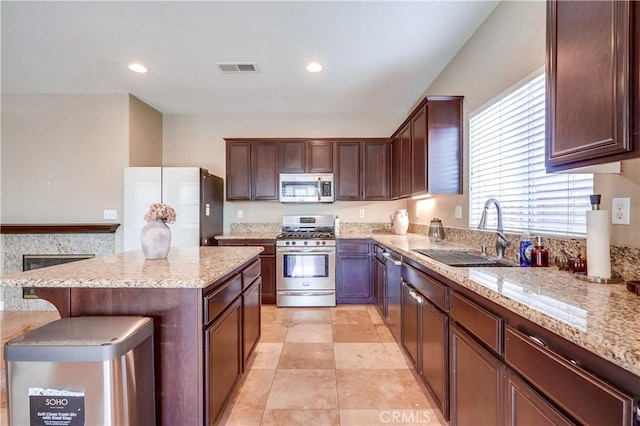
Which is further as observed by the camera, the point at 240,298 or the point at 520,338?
the point at 240,298

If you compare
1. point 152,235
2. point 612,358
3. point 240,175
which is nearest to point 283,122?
point 240,175

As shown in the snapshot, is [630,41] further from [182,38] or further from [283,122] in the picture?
[283,122]

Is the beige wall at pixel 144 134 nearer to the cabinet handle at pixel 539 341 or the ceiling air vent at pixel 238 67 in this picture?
the ceiling air vent at pixel 238 67

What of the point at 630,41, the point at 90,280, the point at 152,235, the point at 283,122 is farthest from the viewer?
the point at 283,122

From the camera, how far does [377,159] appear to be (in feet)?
13.8

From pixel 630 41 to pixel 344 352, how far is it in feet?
8.25

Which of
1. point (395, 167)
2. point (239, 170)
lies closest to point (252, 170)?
point (239, 170)

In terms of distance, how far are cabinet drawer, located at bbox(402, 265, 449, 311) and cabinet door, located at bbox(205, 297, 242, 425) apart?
121 centimetres

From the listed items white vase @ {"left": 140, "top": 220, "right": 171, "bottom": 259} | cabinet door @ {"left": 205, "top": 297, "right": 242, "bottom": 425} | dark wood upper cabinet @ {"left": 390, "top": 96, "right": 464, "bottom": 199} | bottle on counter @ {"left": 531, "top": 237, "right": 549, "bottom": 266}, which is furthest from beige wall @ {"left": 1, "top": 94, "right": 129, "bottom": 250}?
bottle on counter @ {"left": 531, "top": 237, "right": 549, "bottom": 266}

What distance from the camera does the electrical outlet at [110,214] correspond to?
380cm

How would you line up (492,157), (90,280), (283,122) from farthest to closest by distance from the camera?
1. (283,122)
2. (492,157)
3. (90,280)

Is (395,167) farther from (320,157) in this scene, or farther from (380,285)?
(380,285)

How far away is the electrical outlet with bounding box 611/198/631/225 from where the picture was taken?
1.22m

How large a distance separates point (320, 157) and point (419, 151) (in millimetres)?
1619
